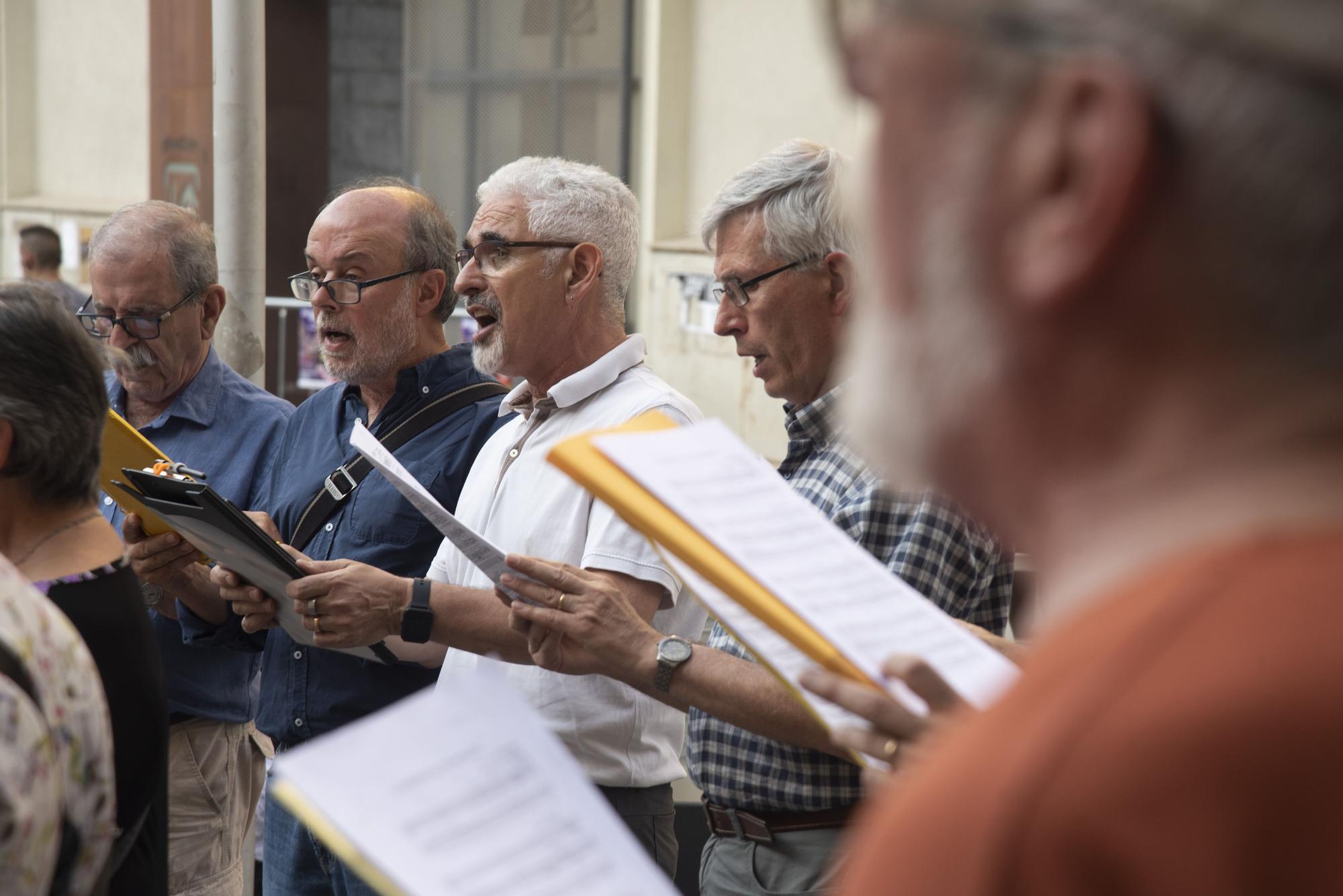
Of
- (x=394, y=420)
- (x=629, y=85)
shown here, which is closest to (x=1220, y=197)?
(x=394, y=420)

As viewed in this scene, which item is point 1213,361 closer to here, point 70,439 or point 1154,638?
point 1154,638

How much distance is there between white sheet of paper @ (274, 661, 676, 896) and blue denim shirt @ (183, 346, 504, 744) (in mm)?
2082

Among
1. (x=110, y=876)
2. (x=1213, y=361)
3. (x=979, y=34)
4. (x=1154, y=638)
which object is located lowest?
(x=110, y=876)

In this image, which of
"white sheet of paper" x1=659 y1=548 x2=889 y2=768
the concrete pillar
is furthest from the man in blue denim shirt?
"white sheet of paper" x1=659 y1=548 x2=889 y2=768

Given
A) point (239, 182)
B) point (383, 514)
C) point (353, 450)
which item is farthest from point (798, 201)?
point (239, 182)

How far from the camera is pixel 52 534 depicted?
2.24 m

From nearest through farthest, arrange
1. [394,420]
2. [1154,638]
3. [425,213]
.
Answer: [1154,638] < [394,420] < [425,213]

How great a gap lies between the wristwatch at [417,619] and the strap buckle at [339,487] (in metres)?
0.56

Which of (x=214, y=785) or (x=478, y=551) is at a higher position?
(x=478, y=551)

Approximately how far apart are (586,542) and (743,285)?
2.01 feet

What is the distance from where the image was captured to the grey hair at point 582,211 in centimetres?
323

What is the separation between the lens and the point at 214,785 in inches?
139

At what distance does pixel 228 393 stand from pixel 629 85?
257 inches

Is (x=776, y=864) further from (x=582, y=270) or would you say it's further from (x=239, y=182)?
(x=239, y=182)
